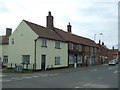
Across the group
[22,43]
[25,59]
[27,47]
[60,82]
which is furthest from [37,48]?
[60,82]

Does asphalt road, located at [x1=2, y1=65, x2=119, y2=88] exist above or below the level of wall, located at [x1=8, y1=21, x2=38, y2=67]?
below

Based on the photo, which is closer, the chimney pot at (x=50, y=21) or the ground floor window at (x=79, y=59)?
the chimney pot at (x=50, y=21)

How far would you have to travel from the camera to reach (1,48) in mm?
42156

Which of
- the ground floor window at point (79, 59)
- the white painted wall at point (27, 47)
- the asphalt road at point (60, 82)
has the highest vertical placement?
the white painted wall at point (27, 47)

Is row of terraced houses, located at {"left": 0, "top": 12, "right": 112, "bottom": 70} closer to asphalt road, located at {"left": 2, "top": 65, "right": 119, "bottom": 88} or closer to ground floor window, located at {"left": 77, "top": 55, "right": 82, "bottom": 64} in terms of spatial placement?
ground floor window, located at {"left": 77, "top": 55, "right": 82, "bottom": 64}

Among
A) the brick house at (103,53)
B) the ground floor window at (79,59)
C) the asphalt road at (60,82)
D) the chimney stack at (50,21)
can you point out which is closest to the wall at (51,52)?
the chimney stack at (50,21)

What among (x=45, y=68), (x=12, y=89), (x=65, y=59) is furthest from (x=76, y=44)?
(x=12, y=89)

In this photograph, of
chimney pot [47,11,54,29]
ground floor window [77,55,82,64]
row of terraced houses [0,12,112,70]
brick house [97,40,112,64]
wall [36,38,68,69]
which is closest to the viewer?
row of terraced houses [0,12,112,70]

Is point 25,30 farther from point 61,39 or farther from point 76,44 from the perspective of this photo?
point 76,44

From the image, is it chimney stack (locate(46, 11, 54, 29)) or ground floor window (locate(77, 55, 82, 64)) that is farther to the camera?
ground floor window (locate(77, 55, 82, 64))

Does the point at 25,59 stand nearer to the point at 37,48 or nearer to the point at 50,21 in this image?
the point at 37,48

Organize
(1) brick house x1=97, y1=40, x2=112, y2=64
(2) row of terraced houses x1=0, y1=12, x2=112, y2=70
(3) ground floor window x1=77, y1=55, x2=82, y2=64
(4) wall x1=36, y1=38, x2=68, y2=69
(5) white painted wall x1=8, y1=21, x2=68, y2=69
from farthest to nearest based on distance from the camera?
(1) brick house x1=97, y1=40, x2=112, y2=64 < (3) ground floor window x1=77, y1=55, x2=82, y2=64 < (4) wall x1=36, y1=38, x2=68, y2=69 < (5) white painted wall x1=8, y1=21, x2=68, y2=69 < (2) row of terraced houses x1=0, y1=12, x2=112, y2=70

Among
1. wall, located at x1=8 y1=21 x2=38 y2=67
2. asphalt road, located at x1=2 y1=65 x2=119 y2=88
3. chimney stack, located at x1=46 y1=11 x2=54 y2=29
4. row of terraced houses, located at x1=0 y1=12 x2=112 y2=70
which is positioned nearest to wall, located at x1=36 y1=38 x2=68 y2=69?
row of terraced houses, located at x1=0 y1=12 x2=112 y2=70

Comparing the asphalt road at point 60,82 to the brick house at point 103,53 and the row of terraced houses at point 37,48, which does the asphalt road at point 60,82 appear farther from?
the brick house at point 103,53
